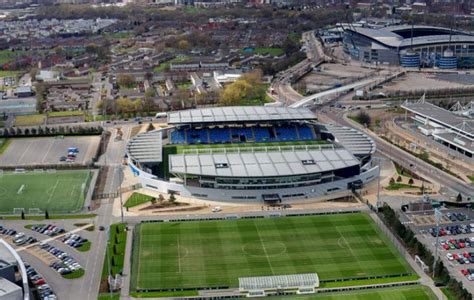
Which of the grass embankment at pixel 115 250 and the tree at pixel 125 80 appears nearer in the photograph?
the grass embankment at pixel 115 250

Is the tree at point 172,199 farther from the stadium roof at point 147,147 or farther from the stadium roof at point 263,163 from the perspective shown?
the stadium roof at point 147,147

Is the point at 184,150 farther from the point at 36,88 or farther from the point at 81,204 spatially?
the point at 36,88

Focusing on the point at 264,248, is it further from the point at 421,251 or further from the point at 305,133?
the point at 305,133

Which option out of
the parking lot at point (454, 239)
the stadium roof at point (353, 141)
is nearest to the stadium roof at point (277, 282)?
the parking lot at point (454, 239)

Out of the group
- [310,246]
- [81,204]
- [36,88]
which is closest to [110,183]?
[81,204]

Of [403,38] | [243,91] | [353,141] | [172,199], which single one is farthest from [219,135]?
[403,38]

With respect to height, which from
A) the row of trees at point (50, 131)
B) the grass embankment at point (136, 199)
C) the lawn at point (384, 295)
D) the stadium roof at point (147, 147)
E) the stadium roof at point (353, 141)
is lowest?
the lawn at point (384, 295)
